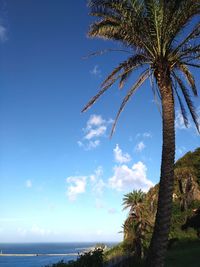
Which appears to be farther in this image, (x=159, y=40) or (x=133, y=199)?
(x=133, y=199)

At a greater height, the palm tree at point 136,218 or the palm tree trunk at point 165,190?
the palm tree at point 136,218

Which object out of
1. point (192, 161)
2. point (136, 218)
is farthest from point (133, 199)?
point (192, 161)

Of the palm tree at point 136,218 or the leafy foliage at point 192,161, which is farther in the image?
the leafy foliage at point 192,161

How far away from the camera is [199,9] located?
51.8ft

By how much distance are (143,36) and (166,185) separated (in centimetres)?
594

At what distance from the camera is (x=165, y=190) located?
1356 cm

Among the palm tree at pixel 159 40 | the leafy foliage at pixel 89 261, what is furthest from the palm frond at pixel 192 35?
the leafy foliage at pixel 89 261

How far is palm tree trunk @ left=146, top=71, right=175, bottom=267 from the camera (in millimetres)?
13195

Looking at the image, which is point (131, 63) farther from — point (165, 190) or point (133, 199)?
point (133, 199)

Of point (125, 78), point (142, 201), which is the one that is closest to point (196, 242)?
point (142, 201)

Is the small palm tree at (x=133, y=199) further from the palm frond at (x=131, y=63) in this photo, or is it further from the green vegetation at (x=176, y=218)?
the palm frond at (x=131, y=63)

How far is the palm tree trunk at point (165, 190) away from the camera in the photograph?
13.2m

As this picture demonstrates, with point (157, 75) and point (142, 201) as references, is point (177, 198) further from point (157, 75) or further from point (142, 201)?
point (157, 75)

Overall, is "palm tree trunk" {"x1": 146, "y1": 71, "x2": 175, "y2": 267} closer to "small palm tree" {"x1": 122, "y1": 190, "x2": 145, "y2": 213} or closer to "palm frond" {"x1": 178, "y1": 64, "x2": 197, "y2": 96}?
"palm frond" {"x1": 178, "y1": 64, "x2": 197, "y2": 96}
